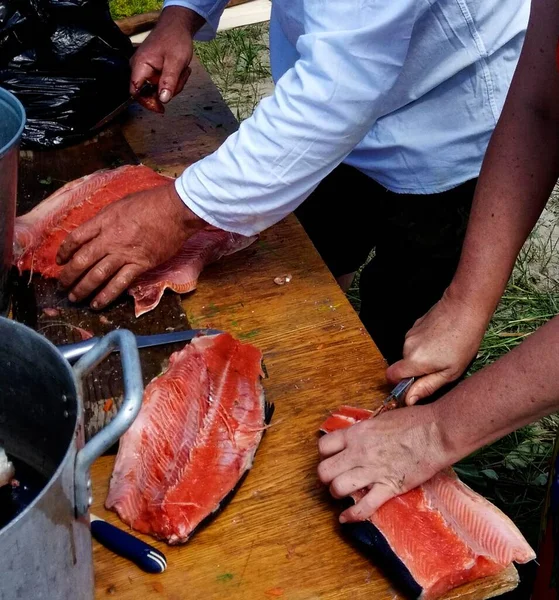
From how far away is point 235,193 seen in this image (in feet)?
6.44

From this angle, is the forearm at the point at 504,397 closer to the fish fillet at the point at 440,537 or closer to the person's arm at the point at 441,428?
the person's arm at the point at 441,428

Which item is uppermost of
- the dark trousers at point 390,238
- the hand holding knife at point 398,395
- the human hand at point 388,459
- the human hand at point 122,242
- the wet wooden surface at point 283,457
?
the human hand at point 122,242

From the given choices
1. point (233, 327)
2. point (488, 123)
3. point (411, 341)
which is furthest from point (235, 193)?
point (488, 123)

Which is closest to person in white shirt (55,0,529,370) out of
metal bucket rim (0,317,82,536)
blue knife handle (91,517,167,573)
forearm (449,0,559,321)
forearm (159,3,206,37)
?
forearm (159,3,206,37)

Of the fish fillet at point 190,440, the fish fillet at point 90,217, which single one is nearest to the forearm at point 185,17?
the fish fillet at point 90,217

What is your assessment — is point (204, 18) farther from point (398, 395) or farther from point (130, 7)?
point (130, 7)

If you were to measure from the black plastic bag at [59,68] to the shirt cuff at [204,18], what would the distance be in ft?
0.96

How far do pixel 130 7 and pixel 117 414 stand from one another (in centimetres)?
589

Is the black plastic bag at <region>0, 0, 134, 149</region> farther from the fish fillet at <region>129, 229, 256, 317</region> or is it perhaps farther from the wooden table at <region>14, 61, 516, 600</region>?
the fish fillet at <region>129, 229, 256, 317</region>

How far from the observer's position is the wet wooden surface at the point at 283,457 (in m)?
1.45

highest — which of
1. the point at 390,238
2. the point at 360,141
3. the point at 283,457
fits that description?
the point at 360,141

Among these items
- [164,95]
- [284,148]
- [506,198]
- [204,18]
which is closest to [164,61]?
[164,95]

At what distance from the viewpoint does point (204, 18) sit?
2.83 meters

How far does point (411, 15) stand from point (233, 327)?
35.3 inches
